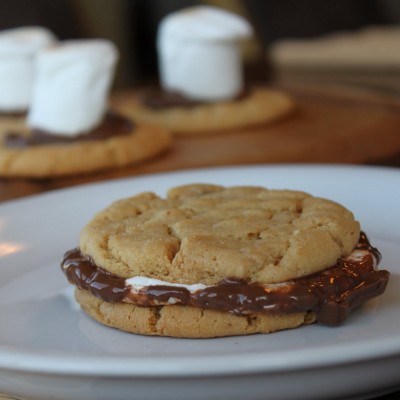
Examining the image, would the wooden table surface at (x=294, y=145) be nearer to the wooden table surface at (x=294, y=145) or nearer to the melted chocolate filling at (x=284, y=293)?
the wooden table surface at (x=294, y=145)

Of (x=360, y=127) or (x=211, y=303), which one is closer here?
(x=211, y=303)

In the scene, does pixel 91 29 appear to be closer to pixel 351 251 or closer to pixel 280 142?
pixel 280 142

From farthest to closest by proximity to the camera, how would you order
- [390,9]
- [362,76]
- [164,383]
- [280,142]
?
[390,9] < [362,76] < [280,142] < [164,383]

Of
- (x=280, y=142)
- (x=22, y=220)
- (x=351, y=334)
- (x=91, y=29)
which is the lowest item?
(x=91, y=29)

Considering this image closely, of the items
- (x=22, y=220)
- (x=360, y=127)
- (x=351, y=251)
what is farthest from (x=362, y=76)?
(x=351, y=251)

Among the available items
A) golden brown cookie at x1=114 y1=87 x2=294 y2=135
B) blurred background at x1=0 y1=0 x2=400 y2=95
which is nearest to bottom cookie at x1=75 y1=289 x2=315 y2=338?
golden brown cookie at x1=114 y1=87 x2=294 y2=135

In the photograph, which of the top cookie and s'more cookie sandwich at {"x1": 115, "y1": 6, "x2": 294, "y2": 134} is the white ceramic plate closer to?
the top cookie

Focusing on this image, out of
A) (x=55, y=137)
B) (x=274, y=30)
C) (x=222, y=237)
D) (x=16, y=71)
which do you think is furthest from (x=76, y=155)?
(x=274, y=30)
